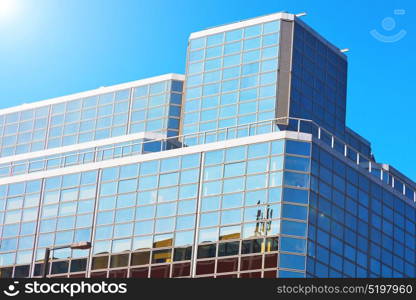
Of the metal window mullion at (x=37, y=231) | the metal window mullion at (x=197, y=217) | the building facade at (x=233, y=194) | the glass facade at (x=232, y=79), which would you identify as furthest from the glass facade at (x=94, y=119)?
the metal window mullion at (x=197, y=217)

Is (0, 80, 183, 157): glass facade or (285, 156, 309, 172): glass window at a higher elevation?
(0, 80, 183, 157): glass facade

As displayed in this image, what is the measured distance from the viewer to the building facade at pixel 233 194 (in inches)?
2908

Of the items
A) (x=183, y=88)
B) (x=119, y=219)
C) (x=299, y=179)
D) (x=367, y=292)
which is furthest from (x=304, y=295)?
(x=183, y=88)

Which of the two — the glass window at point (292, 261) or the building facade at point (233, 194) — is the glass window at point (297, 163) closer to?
the building facade at point (233, 194)

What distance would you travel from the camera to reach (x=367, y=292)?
1302 inches

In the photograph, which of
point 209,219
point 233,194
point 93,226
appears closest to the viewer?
point 233,194

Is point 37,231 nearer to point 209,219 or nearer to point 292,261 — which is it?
point 209,219

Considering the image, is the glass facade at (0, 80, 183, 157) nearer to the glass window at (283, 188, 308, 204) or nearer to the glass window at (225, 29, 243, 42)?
the glass window at (225, 29, 243, 42)

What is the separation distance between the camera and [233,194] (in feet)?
247

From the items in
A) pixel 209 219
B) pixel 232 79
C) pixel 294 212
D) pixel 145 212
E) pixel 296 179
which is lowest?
pixel 209 219

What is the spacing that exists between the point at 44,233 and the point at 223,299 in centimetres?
5176

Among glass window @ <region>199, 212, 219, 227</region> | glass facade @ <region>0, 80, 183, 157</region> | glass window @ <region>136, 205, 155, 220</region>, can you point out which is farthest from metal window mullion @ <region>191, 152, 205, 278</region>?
glass facade @ <region>0, 80, 183, 157</region>

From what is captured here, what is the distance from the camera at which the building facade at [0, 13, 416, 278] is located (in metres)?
73.9

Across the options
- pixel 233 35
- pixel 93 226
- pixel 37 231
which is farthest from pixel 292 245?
pixel 233 35
